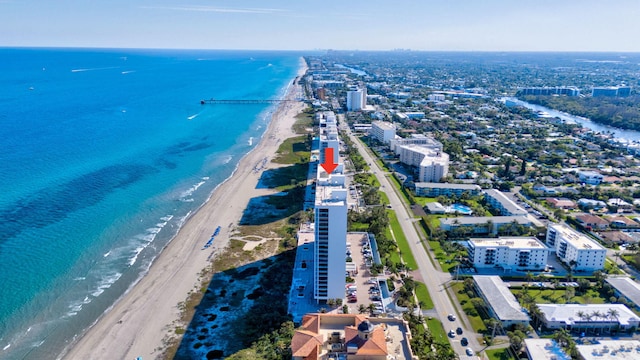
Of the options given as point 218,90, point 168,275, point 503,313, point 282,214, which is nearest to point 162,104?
point 218,90

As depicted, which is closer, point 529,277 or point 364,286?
point 364,286

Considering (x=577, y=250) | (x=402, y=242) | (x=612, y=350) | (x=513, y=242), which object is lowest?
(x=612, y=350)

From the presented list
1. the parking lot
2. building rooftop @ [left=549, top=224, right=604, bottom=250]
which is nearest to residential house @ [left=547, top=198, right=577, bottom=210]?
building rooftop @ [left=549, top=224, right=604, bottom=250]

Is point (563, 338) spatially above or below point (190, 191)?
below

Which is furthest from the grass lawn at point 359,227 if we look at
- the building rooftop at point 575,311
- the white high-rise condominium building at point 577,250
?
the building rooftop at point 575,311

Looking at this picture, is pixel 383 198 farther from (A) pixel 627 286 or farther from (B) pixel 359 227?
(A) pixel 627 286

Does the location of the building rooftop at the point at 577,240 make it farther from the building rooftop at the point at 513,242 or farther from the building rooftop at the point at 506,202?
the building rooftop at the point at 506,202

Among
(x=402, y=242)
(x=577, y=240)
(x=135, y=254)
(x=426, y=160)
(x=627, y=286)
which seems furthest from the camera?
(x=426, y=160)

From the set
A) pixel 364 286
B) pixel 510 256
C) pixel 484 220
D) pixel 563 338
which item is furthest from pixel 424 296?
pixel 484 220
